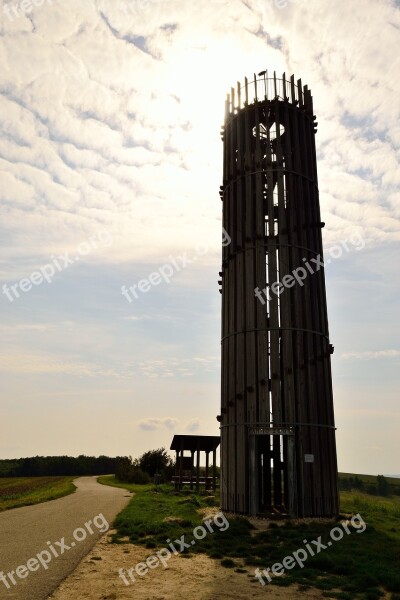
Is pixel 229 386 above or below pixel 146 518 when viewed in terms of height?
above

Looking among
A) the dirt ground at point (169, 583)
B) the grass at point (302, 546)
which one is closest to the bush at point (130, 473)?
the grass at point (302, 546)

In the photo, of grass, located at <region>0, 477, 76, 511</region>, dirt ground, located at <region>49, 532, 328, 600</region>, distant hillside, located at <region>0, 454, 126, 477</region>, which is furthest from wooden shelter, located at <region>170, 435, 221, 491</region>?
distant hillside, located at <region>0, 454, 126, 477</region>

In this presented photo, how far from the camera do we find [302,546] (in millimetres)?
12547

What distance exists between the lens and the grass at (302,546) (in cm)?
936

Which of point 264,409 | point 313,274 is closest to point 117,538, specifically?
point 264,409

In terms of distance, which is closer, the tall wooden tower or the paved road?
the paved road

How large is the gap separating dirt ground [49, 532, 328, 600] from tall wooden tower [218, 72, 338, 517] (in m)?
7.31

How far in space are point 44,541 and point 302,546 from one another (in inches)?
273

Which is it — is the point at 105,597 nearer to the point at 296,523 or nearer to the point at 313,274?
the point at 296,523

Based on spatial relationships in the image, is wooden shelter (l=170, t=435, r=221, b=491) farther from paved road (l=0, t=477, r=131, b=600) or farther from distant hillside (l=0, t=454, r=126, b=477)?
distant hillside (l=0, t=454, r=126, b=477)

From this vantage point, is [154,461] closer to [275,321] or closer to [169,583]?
[275,321]

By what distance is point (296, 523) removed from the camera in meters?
16.2

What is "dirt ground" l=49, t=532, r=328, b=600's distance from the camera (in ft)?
27.8

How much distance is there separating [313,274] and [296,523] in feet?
31.7
